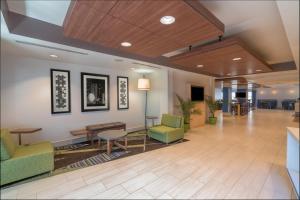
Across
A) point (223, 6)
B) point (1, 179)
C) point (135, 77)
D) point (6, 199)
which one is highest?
point (223, 6)

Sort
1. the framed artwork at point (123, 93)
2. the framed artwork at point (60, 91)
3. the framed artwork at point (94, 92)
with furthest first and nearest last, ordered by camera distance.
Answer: the framed artwork at point (123, 93)
the framed artwork at point (94, 92)
the framed artwork at point (60, 91)

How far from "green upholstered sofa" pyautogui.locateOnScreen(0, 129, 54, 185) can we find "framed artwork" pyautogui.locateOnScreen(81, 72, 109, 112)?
6.75ft

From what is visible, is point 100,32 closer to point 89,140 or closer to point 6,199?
point 6,199

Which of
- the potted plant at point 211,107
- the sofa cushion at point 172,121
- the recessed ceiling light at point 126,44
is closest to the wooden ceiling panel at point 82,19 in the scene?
the recessed ceiling light at point 126,44

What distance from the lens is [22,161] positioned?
7.62 feet

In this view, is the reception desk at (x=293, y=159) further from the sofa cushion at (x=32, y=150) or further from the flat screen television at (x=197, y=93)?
the flat screen television at (x=197, y=93)

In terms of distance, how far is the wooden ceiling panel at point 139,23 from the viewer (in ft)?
5.23

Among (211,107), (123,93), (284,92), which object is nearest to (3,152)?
(123,93)

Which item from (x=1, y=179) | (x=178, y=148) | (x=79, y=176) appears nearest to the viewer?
(x=1, y=179)

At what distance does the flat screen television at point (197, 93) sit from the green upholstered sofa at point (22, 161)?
5.42 m

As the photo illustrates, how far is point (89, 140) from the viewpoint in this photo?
14.9 ft

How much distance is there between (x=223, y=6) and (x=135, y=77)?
4069mm

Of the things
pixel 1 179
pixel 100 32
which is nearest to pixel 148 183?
pixel 1 179

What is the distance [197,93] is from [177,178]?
189 inches
